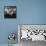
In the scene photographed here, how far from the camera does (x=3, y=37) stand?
4027 mm

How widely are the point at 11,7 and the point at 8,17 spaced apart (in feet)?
1.11

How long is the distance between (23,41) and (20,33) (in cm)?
28

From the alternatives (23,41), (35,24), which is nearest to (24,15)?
(35,24)

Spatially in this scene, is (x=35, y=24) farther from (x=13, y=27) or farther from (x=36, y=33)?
(x=13, y=27)

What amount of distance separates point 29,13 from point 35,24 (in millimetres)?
412

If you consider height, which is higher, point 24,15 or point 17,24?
point 24,15

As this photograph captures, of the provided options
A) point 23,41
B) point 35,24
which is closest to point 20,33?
point 23,41

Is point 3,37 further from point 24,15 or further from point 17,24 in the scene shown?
point 24,15

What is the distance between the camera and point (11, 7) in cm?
402

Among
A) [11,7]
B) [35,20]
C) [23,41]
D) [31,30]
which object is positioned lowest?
[23,41]

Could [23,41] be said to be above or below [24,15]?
below

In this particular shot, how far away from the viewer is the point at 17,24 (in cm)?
404

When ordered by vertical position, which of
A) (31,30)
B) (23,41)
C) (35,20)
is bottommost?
(23,41)

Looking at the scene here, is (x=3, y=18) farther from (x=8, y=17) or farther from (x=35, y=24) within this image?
(x=35, y=24)
